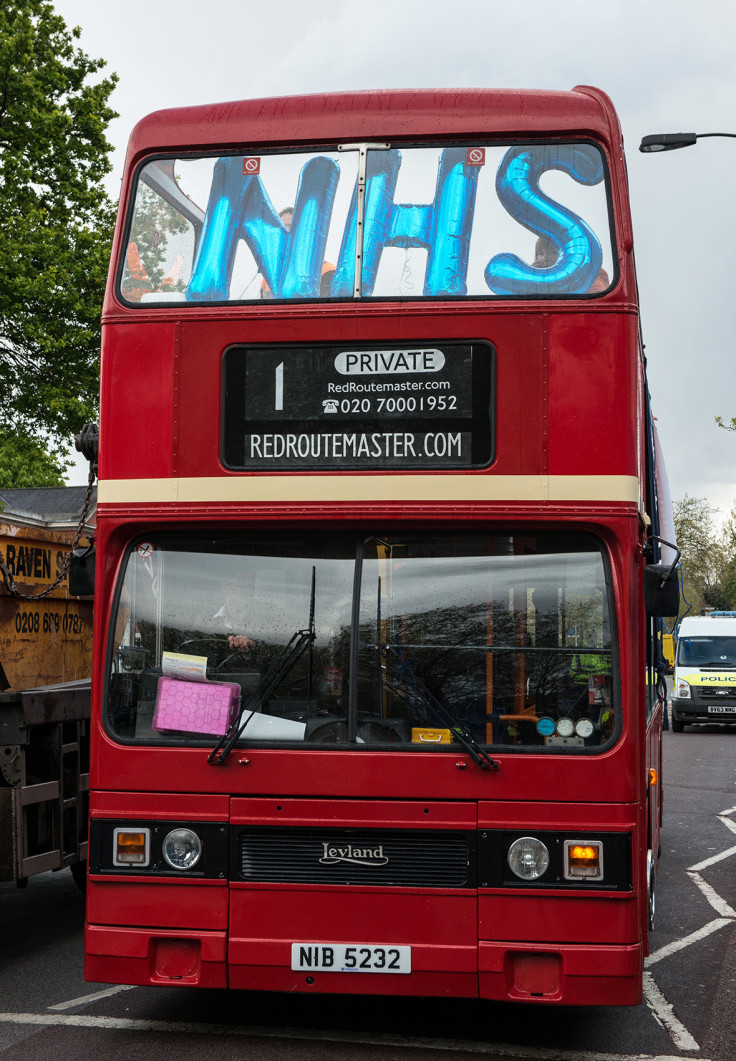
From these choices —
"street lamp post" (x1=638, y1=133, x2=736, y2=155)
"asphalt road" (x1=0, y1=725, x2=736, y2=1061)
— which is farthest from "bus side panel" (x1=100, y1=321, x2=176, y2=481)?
"street lamp post" (x1=638, y1=133, x2=736, y2=155)

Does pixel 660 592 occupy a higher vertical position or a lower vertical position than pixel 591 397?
lower

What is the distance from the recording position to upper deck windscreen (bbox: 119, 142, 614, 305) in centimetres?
577

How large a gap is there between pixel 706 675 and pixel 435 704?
905 inches

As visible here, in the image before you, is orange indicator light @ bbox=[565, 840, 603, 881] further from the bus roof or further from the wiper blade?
the bus roof

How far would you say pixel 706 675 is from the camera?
27344mm

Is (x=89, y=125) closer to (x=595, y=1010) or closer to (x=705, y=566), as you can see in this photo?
(x=595, y=1010)

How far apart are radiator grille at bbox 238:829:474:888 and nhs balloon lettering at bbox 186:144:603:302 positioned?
2.38 meters

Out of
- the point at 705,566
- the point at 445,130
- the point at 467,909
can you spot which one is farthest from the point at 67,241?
the point at 705,566

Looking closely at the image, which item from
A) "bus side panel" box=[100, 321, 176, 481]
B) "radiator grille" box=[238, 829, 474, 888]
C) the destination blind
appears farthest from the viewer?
"bus side panel" box=[100, 321, 176, 481]

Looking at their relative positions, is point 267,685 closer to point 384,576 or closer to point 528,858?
point 384,576

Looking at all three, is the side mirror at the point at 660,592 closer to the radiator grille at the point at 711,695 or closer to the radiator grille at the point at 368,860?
the radiator grille at the point at 368,860

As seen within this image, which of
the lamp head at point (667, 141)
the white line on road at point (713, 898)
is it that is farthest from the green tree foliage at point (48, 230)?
the white line on road at point (713, 898)

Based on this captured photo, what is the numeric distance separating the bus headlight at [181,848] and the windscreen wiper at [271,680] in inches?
13.2

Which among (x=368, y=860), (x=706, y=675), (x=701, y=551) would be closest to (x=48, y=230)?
(x=706, y=675)
